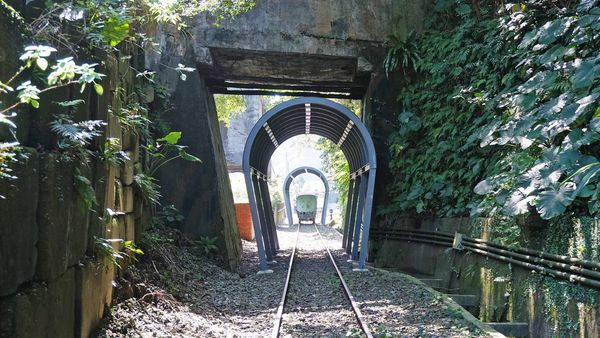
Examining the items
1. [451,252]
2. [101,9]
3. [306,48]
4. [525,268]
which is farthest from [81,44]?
[306,48]

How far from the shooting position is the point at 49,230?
3.59 meters

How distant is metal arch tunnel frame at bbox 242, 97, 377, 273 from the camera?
39.3 feet

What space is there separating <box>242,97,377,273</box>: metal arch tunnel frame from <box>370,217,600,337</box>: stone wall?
1551 millimetres

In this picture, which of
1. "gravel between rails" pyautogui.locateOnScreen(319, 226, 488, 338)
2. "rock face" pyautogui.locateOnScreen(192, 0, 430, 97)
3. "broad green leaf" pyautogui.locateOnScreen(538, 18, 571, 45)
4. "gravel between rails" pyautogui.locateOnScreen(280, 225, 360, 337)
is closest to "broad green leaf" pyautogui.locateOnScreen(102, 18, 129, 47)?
"gravel between rails" pyautogui.locateOnScreen(280, 225, 360, 337)

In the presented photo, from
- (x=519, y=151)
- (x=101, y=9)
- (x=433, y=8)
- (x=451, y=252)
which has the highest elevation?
(x=433, y=8)

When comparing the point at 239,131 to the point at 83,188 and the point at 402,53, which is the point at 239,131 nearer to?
the point at 402,53

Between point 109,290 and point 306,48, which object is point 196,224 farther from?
point 109,290

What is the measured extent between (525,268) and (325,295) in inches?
149

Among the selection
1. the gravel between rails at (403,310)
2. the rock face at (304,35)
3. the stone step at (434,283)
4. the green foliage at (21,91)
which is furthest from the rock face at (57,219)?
the rock face at (304,35)

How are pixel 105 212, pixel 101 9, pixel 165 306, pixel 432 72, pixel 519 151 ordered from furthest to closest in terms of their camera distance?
pixel 432 72, pixel 519 151, pixel 165 306, pixel 101 9, pixel 105 212

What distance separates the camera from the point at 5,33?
3.39 metres

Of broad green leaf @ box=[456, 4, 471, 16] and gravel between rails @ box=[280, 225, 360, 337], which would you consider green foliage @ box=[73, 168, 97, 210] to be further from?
broad green leaf @ box=[456, 4, 471, 16]

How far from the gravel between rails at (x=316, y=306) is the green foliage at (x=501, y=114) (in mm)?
2422

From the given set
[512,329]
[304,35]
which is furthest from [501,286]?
[304,35]
